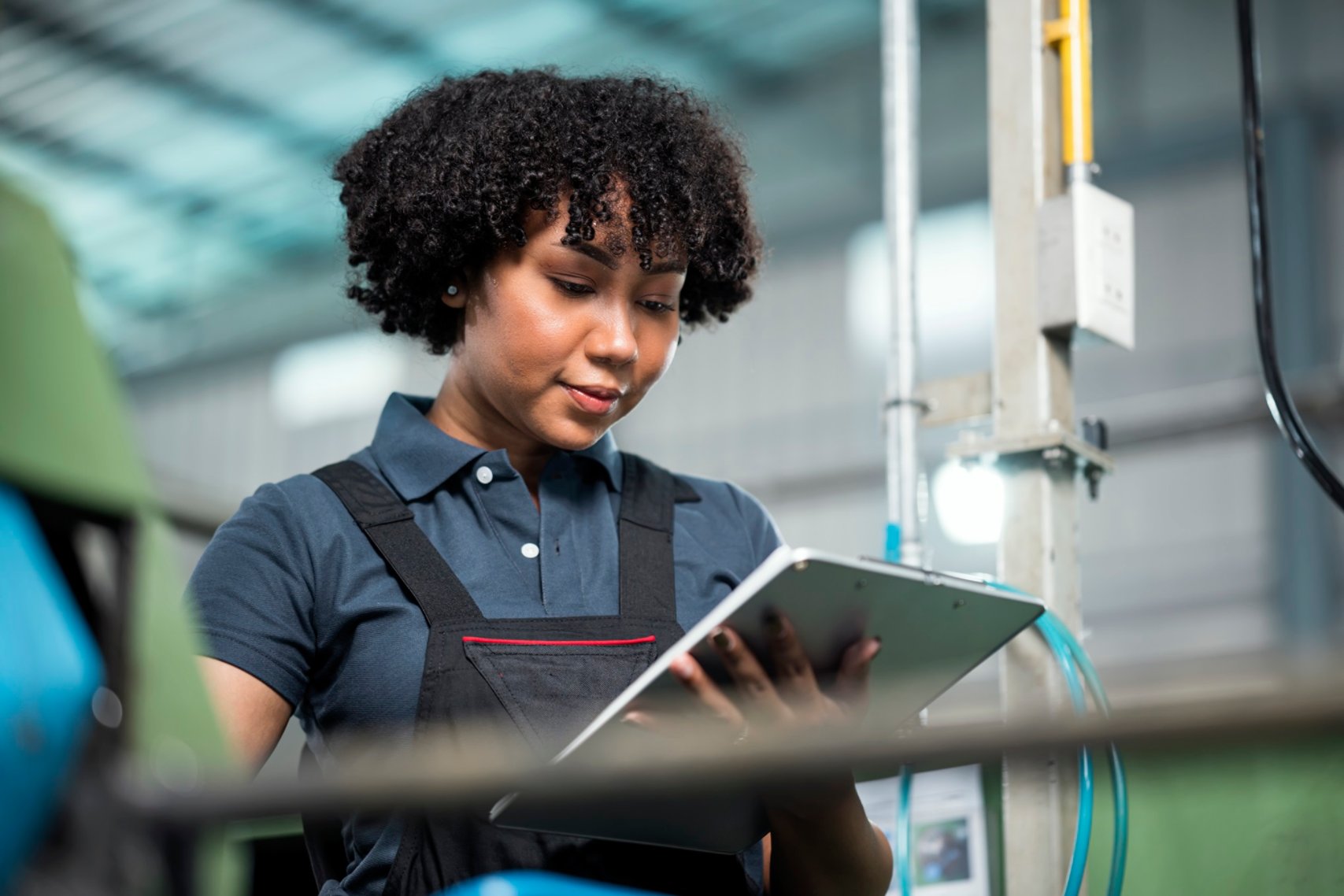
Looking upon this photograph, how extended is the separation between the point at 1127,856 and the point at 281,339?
23.9ft

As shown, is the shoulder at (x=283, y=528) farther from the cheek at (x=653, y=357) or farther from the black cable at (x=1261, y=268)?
the black cable at (x=1261, y=268)

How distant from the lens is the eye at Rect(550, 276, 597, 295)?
49.5 inches

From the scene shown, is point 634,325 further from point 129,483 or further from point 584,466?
point 129,483

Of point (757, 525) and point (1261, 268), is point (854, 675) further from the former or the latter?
point (1261, 268)

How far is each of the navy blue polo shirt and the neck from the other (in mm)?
20

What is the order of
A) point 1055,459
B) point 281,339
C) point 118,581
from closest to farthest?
point 118,581
point 1055,459
point 281,339

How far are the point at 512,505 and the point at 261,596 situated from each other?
0.83 feet

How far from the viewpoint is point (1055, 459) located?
152cm

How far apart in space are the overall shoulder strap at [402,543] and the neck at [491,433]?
0.38ft

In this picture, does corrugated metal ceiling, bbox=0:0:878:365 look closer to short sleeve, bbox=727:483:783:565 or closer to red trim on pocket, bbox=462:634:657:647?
short sleeve, bbox=727:483:783:565

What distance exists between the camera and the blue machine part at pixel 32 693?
0.48 m

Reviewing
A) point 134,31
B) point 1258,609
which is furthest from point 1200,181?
point 134,31

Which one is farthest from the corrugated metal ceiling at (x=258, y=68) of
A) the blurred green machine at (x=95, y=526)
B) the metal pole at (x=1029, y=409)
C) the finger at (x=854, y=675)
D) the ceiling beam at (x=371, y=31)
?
the blurred green machine at (x=95, y=526)

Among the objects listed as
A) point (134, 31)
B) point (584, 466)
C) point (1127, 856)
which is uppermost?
point (134, 31)
